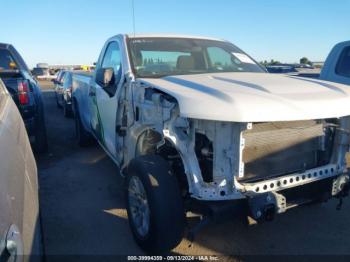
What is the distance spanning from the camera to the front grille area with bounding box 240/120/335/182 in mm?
2854

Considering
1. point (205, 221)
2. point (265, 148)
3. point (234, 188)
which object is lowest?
point (205, 221)

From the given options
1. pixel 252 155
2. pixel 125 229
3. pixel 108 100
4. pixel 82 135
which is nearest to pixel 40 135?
pixel 82 135

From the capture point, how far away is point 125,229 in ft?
12.1

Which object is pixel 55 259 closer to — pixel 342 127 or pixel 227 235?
pixel 227 235

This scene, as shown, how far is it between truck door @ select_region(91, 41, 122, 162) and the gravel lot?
0.64 meters

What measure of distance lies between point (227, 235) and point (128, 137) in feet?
4.64

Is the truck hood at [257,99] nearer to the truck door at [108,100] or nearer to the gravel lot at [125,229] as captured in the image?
the gravel lot at [125,229]

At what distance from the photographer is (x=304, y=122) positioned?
120 inches

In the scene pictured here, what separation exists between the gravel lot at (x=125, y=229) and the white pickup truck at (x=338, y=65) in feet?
8.34

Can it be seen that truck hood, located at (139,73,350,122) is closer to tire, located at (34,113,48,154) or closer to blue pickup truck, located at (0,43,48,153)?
blue pickup truck, located at (0,43,48,153)

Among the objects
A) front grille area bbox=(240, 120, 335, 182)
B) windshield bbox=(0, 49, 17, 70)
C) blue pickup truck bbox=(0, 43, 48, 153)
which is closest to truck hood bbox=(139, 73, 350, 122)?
front grille area bbox=(240, 120, 335, 182)

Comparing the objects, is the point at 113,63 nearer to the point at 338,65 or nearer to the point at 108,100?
the point at 108,100

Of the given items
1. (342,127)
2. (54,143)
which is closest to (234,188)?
(342,127)

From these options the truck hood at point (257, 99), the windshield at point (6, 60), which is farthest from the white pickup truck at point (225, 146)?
the windshield at point (6, 60)
